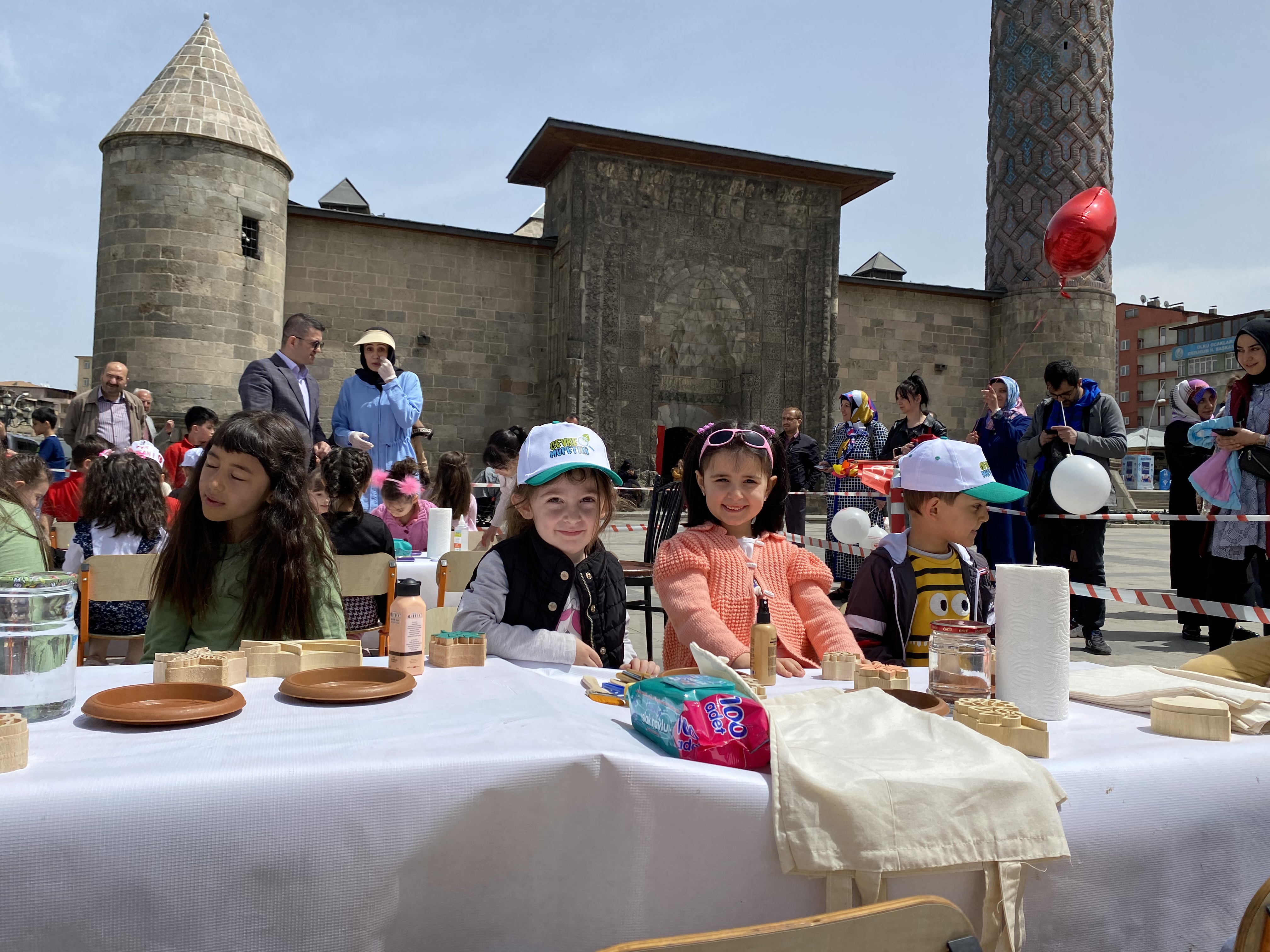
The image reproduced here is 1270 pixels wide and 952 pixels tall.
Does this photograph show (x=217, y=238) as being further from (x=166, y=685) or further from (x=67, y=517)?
(x=166, y=685)

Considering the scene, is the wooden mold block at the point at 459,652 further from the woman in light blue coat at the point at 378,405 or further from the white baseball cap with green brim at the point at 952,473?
the woman in light blue coat at the point at 378,405

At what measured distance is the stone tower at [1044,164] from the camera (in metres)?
17.9

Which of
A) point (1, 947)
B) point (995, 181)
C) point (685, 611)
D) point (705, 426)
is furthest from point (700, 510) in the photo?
point (995, 181)

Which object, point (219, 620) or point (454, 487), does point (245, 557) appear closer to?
point (219, 620)

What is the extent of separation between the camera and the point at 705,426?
2.96 metres

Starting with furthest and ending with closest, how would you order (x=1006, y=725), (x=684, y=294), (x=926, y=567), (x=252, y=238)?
(x=684, y=294) < (x=252, y=238) < (x=926, y=567) < (x=1006, y=725)

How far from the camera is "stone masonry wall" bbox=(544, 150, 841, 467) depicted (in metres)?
16.4

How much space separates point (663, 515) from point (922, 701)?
156 inches

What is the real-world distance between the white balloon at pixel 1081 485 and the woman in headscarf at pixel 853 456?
2.96 m

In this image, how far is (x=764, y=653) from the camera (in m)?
A: 1.79

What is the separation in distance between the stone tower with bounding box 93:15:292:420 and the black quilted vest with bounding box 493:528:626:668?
12953mm

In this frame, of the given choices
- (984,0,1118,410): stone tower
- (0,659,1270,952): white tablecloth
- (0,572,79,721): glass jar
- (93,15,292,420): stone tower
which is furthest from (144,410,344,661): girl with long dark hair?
(984,0,1118,410): stone tower

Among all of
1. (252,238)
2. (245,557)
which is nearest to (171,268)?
(252,238)

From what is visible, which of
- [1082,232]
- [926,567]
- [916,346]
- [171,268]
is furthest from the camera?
[916,346]
